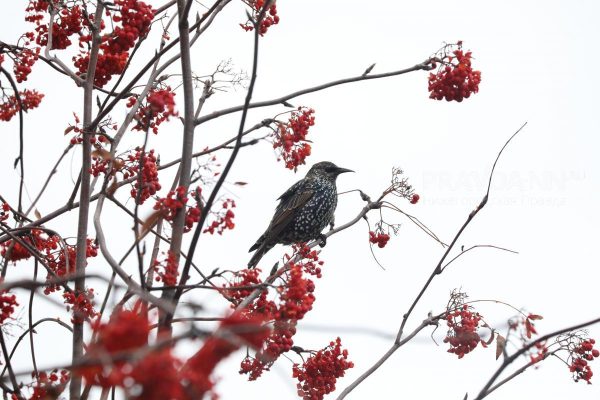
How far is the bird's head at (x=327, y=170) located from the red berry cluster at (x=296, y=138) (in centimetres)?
503

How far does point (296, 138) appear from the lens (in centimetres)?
366

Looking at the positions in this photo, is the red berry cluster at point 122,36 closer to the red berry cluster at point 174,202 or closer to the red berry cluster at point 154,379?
the red berry cluster at point 174,202

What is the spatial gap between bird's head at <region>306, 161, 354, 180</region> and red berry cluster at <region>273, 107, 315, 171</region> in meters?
5.03

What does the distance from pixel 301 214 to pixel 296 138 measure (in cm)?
460

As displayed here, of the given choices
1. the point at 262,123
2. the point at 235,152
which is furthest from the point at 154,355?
the point at 262,123

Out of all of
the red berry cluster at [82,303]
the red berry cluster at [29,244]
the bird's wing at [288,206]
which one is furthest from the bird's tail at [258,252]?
the red berry cluster at [82,303]

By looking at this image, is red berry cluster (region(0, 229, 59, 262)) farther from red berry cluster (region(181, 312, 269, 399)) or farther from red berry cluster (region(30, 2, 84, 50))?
red berry cluster (region(181, 312, 269, 399))

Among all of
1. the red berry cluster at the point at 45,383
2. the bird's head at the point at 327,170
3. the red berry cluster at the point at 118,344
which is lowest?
the red berry cluster at the point at 118,344

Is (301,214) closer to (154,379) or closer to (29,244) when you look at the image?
(29,244)

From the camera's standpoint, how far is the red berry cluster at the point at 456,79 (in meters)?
3.94

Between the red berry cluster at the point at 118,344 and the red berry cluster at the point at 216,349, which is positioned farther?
the red berry cluster at the point at 216,349

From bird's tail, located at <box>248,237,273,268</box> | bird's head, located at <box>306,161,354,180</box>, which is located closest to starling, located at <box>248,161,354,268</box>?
bird's tail, located at <box>248,237,273,268</box>

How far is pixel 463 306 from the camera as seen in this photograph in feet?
13.7

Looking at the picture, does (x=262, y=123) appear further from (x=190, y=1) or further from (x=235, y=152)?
(x=235, y=152)
